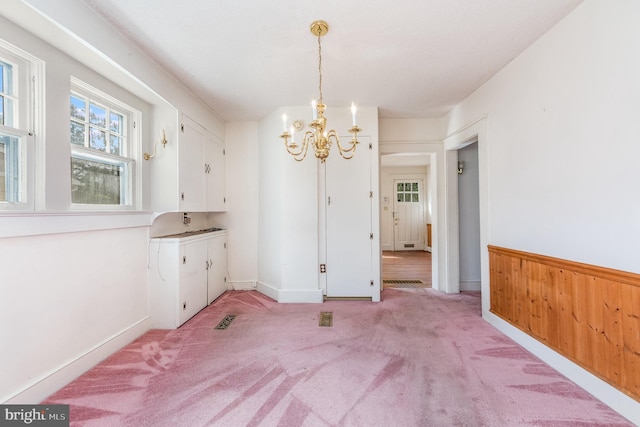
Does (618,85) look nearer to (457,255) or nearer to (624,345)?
(624,345)

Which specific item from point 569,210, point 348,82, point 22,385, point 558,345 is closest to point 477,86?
point 348,82

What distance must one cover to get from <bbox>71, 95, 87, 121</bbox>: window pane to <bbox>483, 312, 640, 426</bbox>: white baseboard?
13.6ft

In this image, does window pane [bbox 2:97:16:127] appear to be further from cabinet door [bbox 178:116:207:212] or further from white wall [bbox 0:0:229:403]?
cabinet door [bbox 178:116:207:212]

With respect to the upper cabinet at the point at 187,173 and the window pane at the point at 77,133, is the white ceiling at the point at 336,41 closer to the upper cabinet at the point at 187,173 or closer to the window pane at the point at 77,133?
the upper cabinet at the point at 187,173

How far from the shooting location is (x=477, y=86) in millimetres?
2926

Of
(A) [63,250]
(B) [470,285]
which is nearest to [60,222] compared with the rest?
(A) [63,250]

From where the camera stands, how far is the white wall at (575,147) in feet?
5.02

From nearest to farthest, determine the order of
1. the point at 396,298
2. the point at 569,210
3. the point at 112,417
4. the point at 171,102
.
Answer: the point at 112,417 → the point at 569,210 → the point at 171,102 → the point at 396,298

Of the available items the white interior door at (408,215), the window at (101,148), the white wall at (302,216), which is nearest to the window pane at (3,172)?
the window at (101,148)

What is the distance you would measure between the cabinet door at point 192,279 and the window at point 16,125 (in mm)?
1278

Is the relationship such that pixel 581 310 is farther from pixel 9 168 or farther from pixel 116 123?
pixel 116 123

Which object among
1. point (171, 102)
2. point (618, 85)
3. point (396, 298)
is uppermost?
point (171, 102)

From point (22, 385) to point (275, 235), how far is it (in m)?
2.50

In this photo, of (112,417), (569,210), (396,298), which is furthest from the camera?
(396,298)
